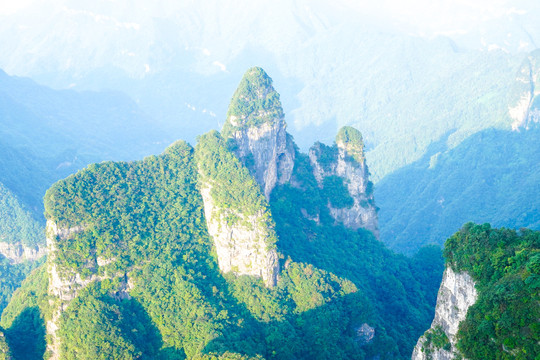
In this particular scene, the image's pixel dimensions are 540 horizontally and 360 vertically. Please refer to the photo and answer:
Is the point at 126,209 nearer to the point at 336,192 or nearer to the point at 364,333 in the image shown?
the point at 364,333

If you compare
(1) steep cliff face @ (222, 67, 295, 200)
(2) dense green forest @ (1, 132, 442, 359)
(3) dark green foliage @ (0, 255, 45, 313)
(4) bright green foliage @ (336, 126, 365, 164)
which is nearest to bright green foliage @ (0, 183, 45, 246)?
(3) dark green foliage @ (0, 255, 45, 313)

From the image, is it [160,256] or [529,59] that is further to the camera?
[529,59]

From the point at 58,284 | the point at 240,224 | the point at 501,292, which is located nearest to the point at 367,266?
the point at 240,224

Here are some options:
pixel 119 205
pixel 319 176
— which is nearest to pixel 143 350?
pixel 119 205

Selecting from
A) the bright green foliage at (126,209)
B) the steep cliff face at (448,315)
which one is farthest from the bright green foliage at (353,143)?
the steep cliff face at (448,315)

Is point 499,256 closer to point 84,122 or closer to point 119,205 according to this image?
point 119,205

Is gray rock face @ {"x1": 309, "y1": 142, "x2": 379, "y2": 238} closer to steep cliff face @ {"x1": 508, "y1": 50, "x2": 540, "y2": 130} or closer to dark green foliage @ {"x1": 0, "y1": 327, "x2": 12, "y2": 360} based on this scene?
dark green foliage @ {"x1": 0, "y1": 327, "x2": 12, "y2": 360}
